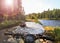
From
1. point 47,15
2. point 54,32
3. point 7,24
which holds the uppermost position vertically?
point 47,15

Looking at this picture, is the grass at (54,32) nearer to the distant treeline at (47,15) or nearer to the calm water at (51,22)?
the calm water at (51,22)

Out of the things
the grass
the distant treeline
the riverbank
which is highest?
the distant treeline

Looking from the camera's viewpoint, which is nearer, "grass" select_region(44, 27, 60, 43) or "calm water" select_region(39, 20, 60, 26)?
"grass" select_region(44, 27, 60, 43)

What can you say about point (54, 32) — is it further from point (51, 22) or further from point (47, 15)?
point (47, 15)

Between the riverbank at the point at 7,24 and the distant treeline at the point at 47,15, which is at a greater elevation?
the distant treeline at the point at 47,15

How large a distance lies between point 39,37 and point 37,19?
15.1 inches

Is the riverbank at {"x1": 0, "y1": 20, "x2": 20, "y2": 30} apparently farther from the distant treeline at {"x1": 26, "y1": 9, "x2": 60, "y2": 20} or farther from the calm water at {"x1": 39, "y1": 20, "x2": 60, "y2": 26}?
the calm water at {"x1": 39, "y1": 20, "x2": 60, "y2": 26}

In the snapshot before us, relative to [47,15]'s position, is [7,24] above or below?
below

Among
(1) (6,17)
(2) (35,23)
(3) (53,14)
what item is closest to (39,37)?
(2) (35,23)

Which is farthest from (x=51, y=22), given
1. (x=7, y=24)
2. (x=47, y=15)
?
(x=7, y=24)

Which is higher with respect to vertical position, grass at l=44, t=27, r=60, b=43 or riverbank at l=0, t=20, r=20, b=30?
riverbank at l=0, t=20, r=20, b=30

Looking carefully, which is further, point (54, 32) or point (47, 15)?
point (47, 15)

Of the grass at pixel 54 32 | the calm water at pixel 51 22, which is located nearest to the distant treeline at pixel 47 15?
the calm water at pixel 51 22

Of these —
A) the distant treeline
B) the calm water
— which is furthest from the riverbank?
the calm water
